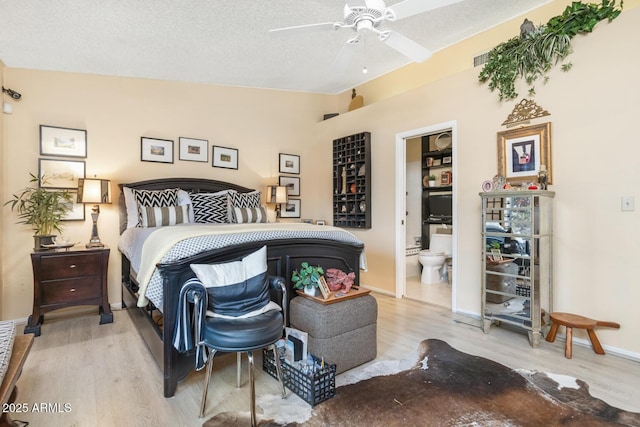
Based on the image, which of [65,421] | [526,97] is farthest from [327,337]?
[526,97]

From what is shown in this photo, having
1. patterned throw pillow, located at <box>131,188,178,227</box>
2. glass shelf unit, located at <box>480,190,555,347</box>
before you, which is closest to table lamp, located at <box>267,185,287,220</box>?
patterned throw pillow, located at <box>131,188,178,227</box>

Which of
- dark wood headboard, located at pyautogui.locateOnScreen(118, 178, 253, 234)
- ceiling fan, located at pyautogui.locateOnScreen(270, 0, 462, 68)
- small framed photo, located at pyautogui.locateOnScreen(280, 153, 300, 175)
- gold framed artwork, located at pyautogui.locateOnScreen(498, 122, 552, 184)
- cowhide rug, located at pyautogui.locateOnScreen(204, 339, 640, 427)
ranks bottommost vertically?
cowhide rug, located at pyautogui.locateOnScreen(204, 339, 640, 427)

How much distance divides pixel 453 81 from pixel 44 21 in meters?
3.88

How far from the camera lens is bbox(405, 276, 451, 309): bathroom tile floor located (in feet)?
13.3

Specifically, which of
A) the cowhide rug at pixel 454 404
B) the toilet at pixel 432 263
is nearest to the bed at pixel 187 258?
the cowhide rug at pixel 454 404

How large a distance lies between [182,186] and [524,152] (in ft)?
12.6

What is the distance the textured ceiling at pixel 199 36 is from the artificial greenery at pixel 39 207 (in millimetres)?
1284

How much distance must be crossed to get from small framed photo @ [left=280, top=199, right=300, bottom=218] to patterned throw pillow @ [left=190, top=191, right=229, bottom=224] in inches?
47.9

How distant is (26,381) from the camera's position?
2145 mm

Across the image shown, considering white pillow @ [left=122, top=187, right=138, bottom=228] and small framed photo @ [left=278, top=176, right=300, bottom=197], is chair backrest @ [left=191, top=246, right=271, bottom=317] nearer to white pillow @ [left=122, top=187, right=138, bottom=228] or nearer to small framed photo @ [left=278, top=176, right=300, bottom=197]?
white pillow @ [left=122, top=187, right=138, bottom=228]

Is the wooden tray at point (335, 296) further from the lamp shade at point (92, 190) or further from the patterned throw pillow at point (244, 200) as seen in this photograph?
the lamp shade at point (92, 190)

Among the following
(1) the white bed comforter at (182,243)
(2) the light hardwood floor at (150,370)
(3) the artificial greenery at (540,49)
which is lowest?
(2) the light hardwood floor at (150,370)

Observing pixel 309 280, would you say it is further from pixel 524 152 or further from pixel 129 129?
pixel 129 129

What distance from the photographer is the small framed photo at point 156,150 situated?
13.2ft
